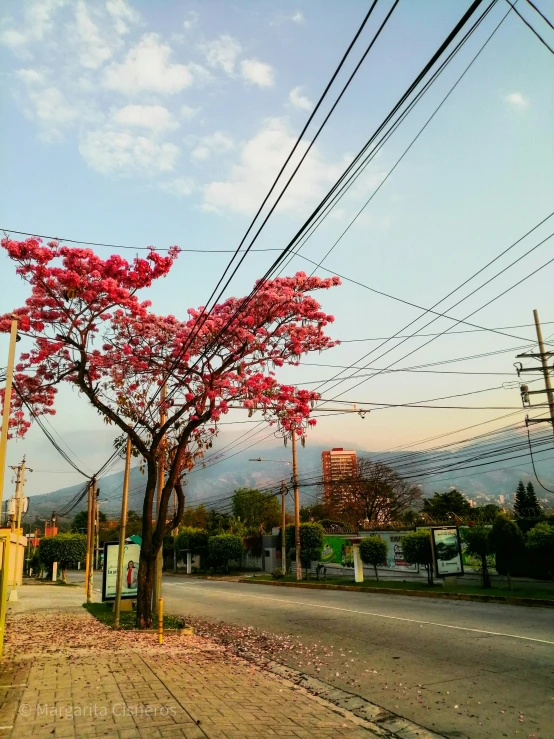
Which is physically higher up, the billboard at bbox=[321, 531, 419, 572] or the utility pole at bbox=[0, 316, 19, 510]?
the utility pole at bbox=[0, 316, 19, 510]

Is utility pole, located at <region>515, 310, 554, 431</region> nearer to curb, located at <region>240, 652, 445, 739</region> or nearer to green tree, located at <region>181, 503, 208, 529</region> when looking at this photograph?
curb, located at <region>240, 652, 445, 739</region>

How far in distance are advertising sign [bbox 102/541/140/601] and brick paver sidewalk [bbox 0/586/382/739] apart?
7.95 meters

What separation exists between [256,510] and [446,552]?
2408 inches

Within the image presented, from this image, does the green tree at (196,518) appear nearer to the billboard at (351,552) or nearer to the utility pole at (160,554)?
the billboard at (351,552)

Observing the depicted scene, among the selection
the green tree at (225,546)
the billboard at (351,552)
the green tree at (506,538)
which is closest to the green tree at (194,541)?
the green tree at (225,546)

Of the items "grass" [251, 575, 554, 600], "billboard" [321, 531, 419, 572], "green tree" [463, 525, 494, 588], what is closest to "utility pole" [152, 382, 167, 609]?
"grass" [251, 575, 554, 600]

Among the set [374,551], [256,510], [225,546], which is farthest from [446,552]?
[256,510]

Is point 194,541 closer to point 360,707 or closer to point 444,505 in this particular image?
point 444,505

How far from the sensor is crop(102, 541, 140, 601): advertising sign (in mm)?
19203

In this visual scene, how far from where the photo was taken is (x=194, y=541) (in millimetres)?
59844

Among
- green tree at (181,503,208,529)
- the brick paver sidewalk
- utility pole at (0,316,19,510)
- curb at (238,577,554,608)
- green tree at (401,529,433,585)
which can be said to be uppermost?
utility pole at (0,316,19,510)

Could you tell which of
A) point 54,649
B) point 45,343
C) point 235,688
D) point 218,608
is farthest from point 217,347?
point 218,608

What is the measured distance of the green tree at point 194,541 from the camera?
59284 millimetres

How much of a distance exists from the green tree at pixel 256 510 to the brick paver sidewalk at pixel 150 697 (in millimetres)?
73158
